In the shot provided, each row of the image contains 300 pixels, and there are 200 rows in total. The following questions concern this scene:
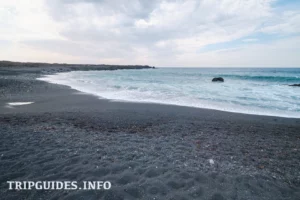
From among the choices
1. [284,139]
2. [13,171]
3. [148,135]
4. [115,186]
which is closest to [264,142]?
[284,139]

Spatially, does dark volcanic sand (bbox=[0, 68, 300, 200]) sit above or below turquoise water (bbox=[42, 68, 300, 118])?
below

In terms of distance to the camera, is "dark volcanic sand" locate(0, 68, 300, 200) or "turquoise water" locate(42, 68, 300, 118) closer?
"dark volcanic sand" locate(0, 68, 300, 200)

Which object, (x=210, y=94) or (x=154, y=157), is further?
(x=210, y=94)

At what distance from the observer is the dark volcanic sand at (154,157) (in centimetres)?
332

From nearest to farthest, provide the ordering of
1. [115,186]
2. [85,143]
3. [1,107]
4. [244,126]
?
[115,186], [85,143], [244,126], [1,107]

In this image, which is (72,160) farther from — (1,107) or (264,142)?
(1,107)

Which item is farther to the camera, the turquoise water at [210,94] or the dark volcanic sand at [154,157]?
the turquoise water at [210,94]

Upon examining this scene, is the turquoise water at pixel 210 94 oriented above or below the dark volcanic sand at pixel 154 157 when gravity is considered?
above

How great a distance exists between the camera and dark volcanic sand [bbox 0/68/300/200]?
3316mm

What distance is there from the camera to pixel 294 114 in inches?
408

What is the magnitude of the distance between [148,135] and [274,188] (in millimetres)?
3960

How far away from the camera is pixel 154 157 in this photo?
4.52 metres

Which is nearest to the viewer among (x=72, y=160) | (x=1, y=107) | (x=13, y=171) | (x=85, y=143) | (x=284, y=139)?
(x=13, y=171)

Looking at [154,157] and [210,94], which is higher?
[210,94]
